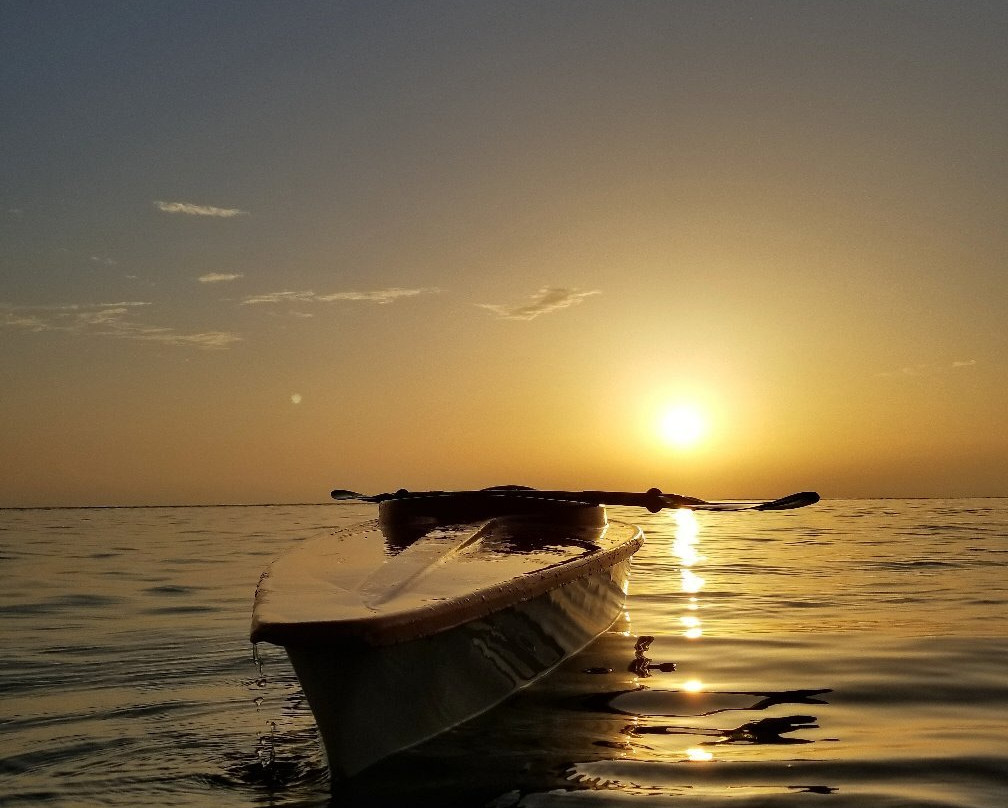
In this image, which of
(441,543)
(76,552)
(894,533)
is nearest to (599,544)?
(441,543)

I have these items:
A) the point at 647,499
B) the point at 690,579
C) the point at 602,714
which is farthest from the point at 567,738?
the point at 690,579

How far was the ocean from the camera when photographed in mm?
4375

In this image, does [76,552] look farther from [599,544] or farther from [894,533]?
[894,533]

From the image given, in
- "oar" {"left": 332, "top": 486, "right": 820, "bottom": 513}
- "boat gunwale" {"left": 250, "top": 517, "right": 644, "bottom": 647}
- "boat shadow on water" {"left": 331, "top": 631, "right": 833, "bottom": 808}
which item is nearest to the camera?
"boat gunwale" {"left": 250, "top": 517, "right": 644, "bottom": 647}

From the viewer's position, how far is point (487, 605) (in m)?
5.25

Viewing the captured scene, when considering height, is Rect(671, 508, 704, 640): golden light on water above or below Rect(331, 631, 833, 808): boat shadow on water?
below

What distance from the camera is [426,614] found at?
15.2 feet

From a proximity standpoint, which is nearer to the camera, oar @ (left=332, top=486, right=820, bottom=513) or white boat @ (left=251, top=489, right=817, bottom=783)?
white boat @ (left=251, top=489, right=817, bottom=783)

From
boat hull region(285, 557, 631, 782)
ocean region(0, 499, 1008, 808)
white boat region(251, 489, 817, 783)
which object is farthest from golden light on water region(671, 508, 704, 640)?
boat hull region(285, 557, 631, 782)

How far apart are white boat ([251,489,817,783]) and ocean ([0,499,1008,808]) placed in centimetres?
21

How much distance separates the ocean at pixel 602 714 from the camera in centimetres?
438

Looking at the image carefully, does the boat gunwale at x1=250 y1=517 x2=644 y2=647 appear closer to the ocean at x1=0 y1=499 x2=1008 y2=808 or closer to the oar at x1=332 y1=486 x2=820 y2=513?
the ocean at x1=0 y1=499 x2=1008 y2=808

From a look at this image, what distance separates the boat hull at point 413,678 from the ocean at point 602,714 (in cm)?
14

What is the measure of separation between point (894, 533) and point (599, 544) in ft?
72.1
